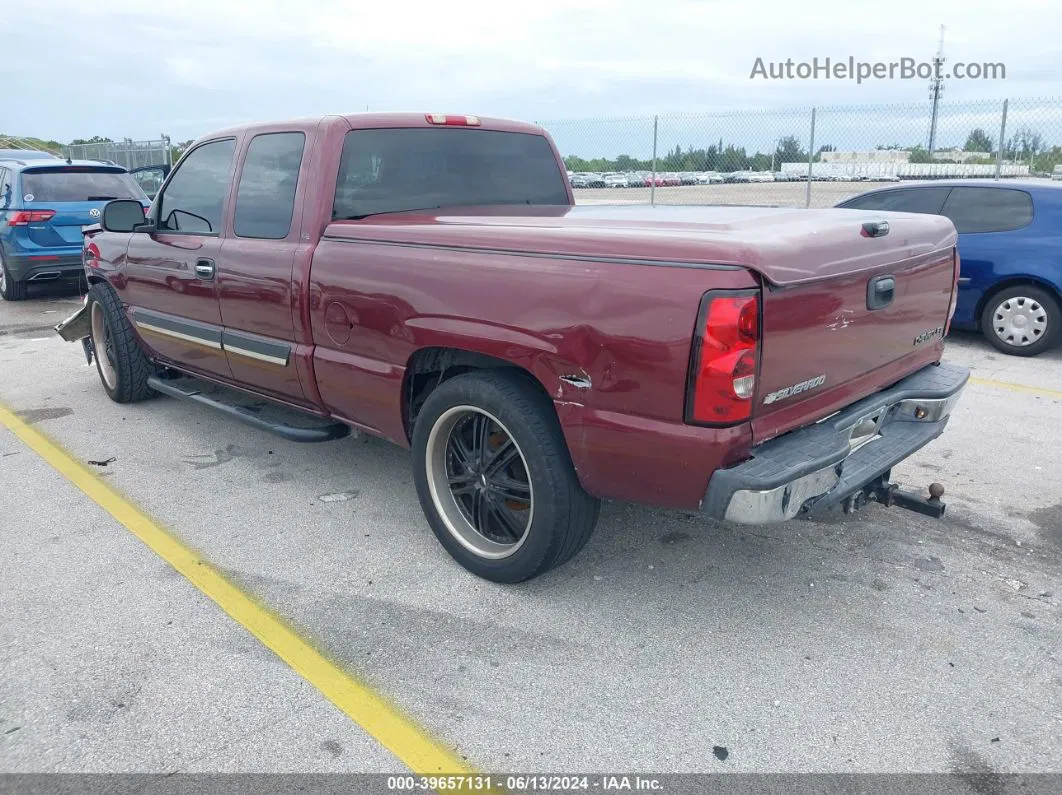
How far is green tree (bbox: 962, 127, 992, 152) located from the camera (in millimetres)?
10909

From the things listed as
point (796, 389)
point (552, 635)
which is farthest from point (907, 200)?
point (552, 635)

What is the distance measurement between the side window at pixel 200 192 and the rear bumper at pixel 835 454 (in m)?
3.25

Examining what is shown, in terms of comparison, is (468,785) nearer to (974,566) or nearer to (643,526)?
(643,526)

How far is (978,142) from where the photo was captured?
36.1ft

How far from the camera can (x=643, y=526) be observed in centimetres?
395

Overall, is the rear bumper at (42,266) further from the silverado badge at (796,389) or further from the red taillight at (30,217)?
the silverado badge at (796,389)

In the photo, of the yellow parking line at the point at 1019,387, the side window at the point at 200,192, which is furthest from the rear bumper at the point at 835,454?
the side window at the point at 200,192

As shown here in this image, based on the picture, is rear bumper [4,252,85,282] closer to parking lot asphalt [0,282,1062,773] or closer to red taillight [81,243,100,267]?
red taillight [81,243,100,267]

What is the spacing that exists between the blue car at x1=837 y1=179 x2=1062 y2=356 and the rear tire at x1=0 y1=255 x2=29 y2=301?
11.0 metres

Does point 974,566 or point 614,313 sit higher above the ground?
point 614,313

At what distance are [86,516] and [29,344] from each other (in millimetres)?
5252

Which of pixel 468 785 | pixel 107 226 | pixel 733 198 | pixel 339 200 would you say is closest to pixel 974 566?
pixel 468 785

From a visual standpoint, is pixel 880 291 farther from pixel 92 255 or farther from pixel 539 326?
pixel 92 255

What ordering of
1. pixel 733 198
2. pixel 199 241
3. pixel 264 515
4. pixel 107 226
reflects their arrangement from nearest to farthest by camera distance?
pixel 264 515, pixel 199 241, pixel 107 226, pixel 733 198
